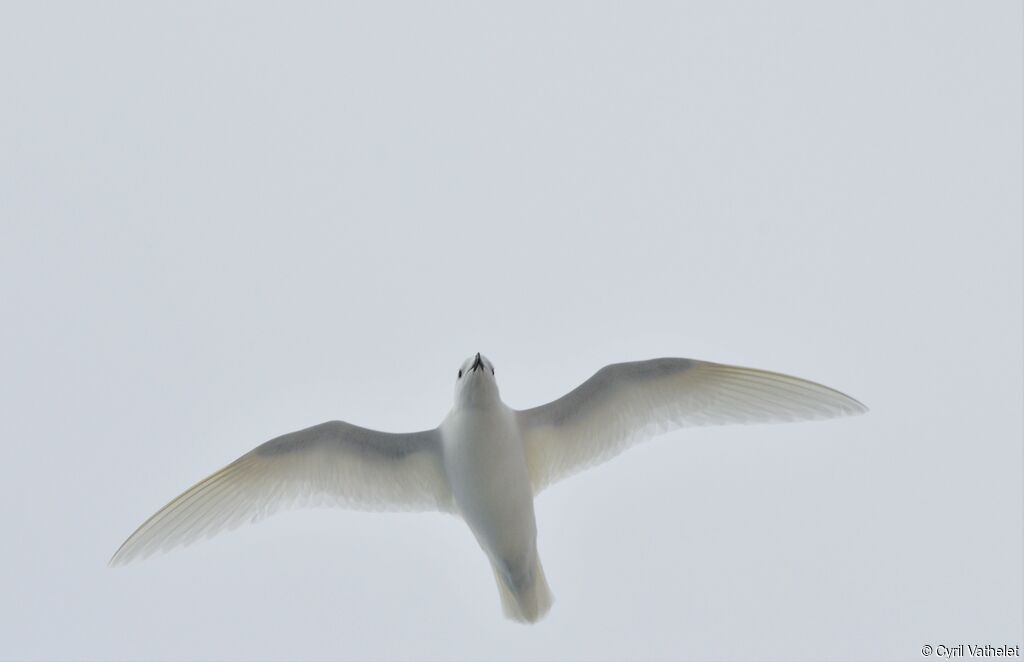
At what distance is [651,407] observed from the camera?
11.4 metres

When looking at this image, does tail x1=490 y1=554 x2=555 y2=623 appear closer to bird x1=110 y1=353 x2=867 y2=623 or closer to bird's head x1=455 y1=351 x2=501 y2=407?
bird x1=110 y1=353 x2=867 y2=623

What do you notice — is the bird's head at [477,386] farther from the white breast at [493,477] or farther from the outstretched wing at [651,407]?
the outstretched wing at [651,407]

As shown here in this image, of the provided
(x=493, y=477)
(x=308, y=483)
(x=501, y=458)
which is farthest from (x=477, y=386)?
(x=308, y=483)

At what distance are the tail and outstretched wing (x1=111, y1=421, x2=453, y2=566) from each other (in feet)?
3.42

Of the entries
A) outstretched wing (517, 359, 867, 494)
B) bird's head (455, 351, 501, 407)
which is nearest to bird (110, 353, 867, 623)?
outstretched wing (517, 359, 867, 494)

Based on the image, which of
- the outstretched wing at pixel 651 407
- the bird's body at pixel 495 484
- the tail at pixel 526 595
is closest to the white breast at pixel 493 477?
the bird's body at pixel 495 484

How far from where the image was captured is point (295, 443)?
37.1 feet

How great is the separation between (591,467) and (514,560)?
4.47 feet

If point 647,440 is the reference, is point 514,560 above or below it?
below

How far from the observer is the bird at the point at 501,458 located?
10883 millimetres

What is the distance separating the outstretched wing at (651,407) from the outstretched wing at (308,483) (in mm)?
1169

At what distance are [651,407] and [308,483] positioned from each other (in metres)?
3.77

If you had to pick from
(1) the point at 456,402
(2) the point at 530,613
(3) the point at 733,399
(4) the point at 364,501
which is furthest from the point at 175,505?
(3) the point at 733,399

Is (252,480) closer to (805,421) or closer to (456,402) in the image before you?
(456,402)
